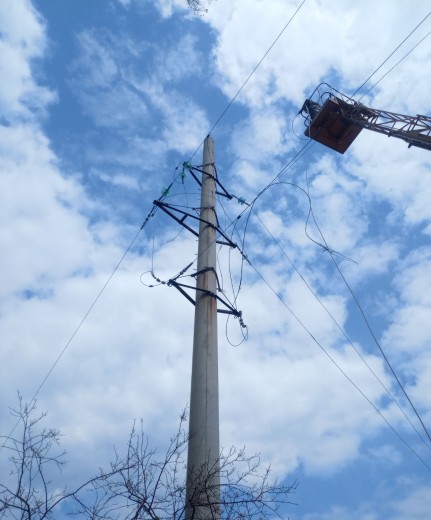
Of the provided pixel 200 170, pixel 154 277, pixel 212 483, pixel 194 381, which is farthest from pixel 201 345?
pixel 200 170

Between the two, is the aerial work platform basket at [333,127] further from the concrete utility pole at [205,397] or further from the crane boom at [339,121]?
the concrete utility pole at [205,397]

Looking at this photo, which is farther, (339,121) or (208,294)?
(339,121)

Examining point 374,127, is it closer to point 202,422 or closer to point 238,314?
point 238,314

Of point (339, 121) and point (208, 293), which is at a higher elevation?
point (339, 121)

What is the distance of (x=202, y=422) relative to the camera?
6.26 m

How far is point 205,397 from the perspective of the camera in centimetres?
652

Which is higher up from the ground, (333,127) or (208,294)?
(333,127)

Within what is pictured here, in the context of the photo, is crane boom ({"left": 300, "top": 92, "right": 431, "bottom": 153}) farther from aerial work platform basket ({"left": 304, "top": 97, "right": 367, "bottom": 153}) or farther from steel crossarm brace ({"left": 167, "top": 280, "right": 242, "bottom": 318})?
steel crossarm brace ({"left": 167, "top": 280, "right": 242, "bottom": 318})

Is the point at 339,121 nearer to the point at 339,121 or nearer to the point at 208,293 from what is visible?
the point at 339,121

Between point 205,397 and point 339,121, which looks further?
point 339,121

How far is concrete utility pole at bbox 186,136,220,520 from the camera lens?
5359mm

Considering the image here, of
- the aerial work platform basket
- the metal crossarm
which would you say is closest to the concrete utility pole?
the metal crossarm

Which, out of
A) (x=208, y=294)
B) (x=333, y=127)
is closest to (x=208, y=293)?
(x=208, y=294)

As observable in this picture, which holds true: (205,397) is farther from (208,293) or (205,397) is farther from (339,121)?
(339,121)
